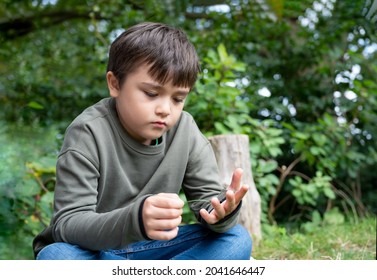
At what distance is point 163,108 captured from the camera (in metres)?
1.77

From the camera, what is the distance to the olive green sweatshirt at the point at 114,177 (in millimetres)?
1613

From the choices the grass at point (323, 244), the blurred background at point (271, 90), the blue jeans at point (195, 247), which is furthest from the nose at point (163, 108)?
the blurred background at point (271, 90)

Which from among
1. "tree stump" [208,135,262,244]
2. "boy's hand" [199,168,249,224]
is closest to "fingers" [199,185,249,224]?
"boy's hand" [199,168,249,224]

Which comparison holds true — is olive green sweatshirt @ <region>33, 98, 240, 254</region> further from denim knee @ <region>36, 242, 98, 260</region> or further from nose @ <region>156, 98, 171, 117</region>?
nose @ <region>156, 98, 171, 117</region>

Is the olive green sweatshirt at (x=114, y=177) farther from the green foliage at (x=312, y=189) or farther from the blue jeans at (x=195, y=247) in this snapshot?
the green foliage at (x=312, y=189)

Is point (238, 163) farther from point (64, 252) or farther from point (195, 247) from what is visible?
point (64, 252)

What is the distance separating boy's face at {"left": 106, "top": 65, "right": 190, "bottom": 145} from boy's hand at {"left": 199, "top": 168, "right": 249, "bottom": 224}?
11.5 inches

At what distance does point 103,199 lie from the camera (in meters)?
1.90

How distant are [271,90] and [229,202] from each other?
3.53 meters

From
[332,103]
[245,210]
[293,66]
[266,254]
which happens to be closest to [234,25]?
[293,66]

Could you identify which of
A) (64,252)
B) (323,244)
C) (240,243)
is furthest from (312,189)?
(64,252)

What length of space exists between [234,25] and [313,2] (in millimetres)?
752
